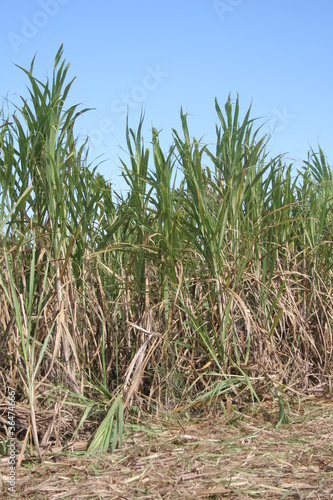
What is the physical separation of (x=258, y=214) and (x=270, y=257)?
27cm

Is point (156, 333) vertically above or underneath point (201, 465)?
above

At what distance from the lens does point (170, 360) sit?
2943mm

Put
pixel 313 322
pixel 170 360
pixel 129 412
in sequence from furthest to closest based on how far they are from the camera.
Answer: pixel 313 322, pixel 170 360, pixel 129 412

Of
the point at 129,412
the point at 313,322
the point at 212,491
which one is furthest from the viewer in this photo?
the point at 313,322

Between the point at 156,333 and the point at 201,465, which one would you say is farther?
the point at 156,333

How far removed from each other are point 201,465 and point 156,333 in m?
0.72

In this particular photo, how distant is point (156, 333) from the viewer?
280 cm

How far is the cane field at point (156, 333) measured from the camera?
229 centimetres

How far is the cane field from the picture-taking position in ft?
7.50

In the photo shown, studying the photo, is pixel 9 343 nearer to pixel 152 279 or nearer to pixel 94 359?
pixel 94 359

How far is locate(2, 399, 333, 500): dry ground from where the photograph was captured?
6.73ft

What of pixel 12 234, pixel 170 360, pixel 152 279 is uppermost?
pixel 12 234

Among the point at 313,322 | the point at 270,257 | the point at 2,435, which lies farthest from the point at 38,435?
the point at 313,322

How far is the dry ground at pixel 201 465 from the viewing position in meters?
2.05
